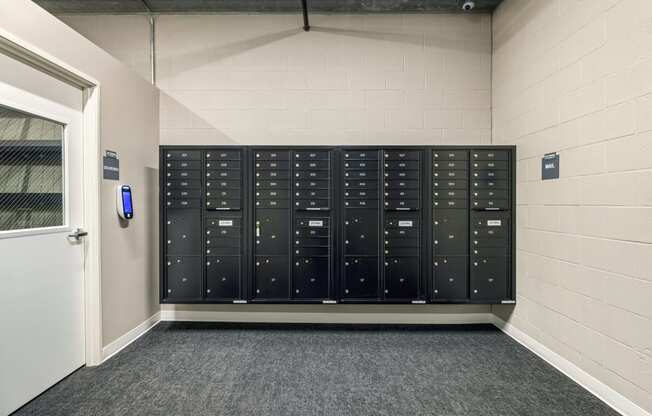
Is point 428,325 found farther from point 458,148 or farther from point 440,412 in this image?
point 458,148

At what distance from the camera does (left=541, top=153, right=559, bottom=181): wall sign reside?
1.87 metres

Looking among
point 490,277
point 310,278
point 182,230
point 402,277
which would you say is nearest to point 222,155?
point 182,230

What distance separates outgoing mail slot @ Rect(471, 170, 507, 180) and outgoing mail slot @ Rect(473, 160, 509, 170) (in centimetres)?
3

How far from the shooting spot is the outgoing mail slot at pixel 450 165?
2234 mm

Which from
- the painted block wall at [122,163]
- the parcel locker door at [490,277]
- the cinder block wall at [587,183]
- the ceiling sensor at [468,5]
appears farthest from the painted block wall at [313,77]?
the parcel locker door at [490,277]

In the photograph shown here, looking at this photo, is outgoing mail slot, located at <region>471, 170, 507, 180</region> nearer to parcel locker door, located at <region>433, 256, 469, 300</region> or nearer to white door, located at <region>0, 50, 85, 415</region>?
parcel locker door, located at <region>433, 256, 469, 300</region>

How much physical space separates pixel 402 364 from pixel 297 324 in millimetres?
948

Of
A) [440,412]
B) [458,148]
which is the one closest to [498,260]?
[458,148]

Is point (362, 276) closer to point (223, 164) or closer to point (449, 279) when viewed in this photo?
point (449, 279)

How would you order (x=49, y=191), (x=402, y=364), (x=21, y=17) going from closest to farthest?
(x=21, y=17) → (x=49, y=191) → (x=402, y=364)

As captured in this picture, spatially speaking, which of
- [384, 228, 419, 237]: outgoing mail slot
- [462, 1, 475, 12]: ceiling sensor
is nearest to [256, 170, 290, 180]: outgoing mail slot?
[384, 228, 419, 237]: outgoing mail slot

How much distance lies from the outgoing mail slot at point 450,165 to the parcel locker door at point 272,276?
1.36 m

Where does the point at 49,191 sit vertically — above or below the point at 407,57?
below

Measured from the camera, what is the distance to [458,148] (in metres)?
2.23
